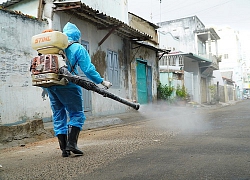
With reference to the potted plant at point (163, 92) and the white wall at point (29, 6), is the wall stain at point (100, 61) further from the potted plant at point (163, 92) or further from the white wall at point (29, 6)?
the potted plant at point (163, 92)

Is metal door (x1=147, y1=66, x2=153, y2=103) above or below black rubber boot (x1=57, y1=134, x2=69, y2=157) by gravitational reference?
above

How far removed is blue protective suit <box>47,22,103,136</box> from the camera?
3732 millimetres

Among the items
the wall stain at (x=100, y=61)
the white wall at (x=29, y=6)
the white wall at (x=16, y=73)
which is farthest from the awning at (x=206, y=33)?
the white wall at (x=16, y=73)

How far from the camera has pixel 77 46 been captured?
381cm

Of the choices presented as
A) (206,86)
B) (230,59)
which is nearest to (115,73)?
(206,86)

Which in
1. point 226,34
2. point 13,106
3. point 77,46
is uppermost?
point 226,34

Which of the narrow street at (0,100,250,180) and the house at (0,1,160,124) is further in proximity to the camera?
the house at (0,1,160,124)

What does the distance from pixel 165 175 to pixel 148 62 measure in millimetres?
12602

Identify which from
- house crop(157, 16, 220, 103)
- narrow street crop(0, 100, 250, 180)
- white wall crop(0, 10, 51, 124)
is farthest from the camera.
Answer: house crop(157, 16, 220, 103)

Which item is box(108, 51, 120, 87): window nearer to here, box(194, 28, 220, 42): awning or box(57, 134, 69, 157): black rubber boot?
box(57, 134, 69, 157): black rubber boot

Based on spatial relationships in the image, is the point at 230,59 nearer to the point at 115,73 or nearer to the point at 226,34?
the point at 226,34

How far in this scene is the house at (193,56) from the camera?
76.6 feet

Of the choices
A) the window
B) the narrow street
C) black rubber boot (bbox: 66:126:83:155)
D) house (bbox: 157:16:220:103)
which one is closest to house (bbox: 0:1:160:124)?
the window

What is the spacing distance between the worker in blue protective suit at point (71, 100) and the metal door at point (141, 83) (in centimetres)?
986
